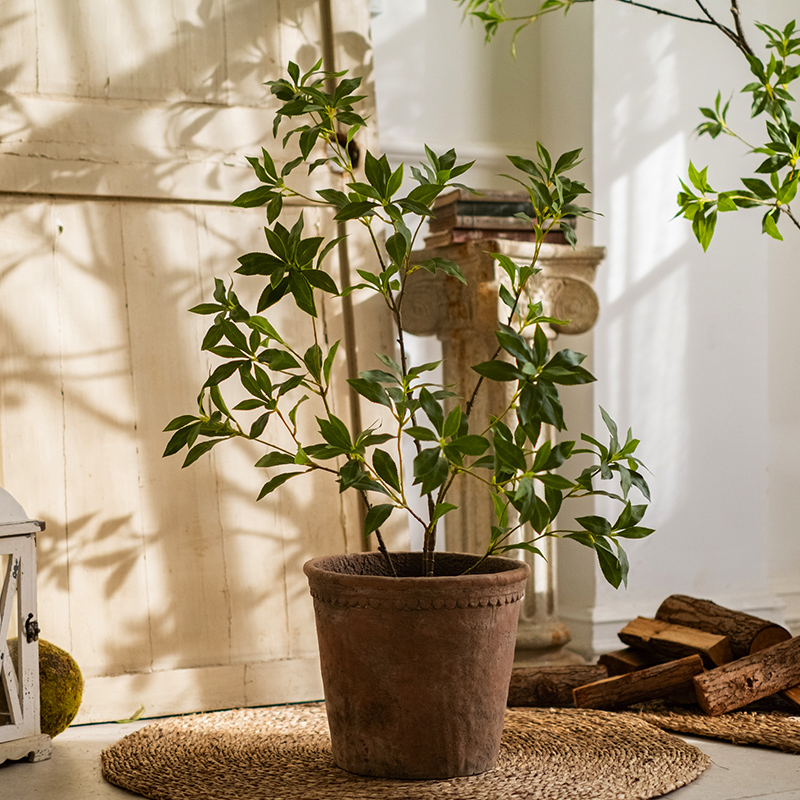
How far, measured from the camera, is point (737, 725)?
1.86 m

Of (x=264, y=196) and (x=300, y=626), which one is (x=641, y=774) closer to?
(x=300, y=626)

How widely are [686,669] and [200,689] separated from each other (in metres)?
0.99

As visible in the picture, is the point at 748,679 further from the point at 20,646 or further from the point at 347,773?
the point at 20,646

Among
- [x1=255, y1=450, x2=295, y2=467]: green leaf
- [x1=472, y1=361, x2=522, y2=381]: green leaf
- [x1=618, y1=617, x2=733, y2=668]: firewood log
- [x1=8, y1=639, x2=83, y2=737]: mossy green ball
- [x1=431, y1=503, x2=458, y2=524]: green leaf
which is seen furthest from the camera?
[x1=618, y1=617, x2=733, y2=668]: firewood log

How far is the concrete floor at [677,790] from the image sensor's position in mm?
1500

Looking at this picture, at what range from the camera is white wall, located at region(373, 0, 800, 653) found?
8.57 ft

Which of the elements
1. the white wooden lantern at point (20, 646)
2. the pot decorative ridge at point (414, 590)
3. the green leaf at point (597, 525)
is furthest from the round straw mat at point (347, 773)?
the green leaf at point (597, 525)

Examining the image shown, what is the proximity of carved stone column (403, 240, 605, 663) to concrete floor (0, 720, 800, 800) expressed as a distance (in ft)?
1.93

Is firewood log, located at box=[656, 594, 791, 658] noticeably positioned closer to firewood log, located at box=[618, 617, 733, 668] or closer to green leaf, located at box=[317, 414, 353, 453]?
firewood log, located at box=[618, 617, 733, 668]

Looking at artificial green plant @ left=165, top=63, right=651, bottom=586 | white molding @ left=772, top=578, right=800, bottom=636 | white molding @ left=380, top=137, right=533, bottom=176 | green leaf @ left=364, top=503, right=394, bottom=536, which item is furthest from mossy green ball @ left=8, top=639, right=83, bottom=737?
white molding @ left=772, top=578, right=800, bottom=636

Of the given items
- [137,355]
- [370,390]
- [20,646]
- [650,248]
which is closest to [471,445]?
[370,390]

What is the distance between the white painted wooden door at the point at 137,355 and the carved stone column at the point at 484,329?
0.31m

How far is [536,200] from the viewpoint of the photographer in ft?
5.22

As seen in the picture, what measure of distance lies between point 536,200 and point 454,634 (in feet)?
2.29
